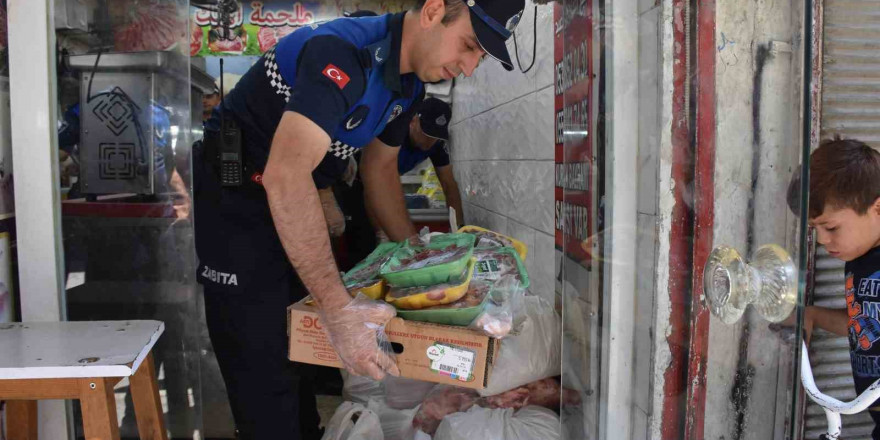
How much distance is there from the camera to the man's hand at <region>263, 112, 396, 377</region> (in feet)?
4.30

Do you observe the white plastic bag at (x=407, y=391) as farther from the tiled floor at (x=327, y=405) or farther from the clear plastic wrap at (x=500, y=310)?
the tiled floor at (x=327, y=405)

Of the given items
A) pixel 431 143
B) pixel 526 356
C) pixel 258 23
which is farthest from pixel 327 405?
pixel 258 23

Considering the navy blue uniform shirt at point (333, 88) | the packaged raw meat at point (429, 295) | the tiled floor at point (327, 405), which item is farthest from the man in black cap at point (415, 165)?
the packaged raw meat at point (429, 295)

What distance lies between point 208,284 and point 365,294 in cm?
65

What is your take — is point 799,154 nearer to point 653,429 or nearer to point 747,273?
point 747,273

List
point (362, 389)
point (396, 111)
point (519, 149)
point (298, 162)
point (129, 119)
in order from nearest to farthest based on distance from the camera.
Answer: point (298, 162), point (396, 111), point (362, 389), point (129, 119), point (519, 149)

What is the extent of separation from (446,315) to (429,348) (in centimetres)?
9

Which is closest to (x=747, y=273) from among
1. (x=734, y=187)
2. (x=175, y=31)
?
(x=734, y=187)

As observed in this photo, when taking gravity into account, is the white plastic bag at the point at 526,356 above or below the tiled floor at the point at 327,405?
above

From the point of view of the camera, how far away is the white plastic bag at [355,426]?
1799 mm

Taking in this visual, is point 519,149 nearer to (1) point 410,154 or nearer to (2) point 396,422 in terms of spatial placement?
(1) point 410,154

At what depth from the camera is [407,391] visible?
6.43 feet

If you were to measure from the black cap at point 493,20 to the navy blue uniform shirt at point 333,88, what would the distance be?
24 centimetres

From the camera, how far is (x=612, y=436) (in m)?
1.09
